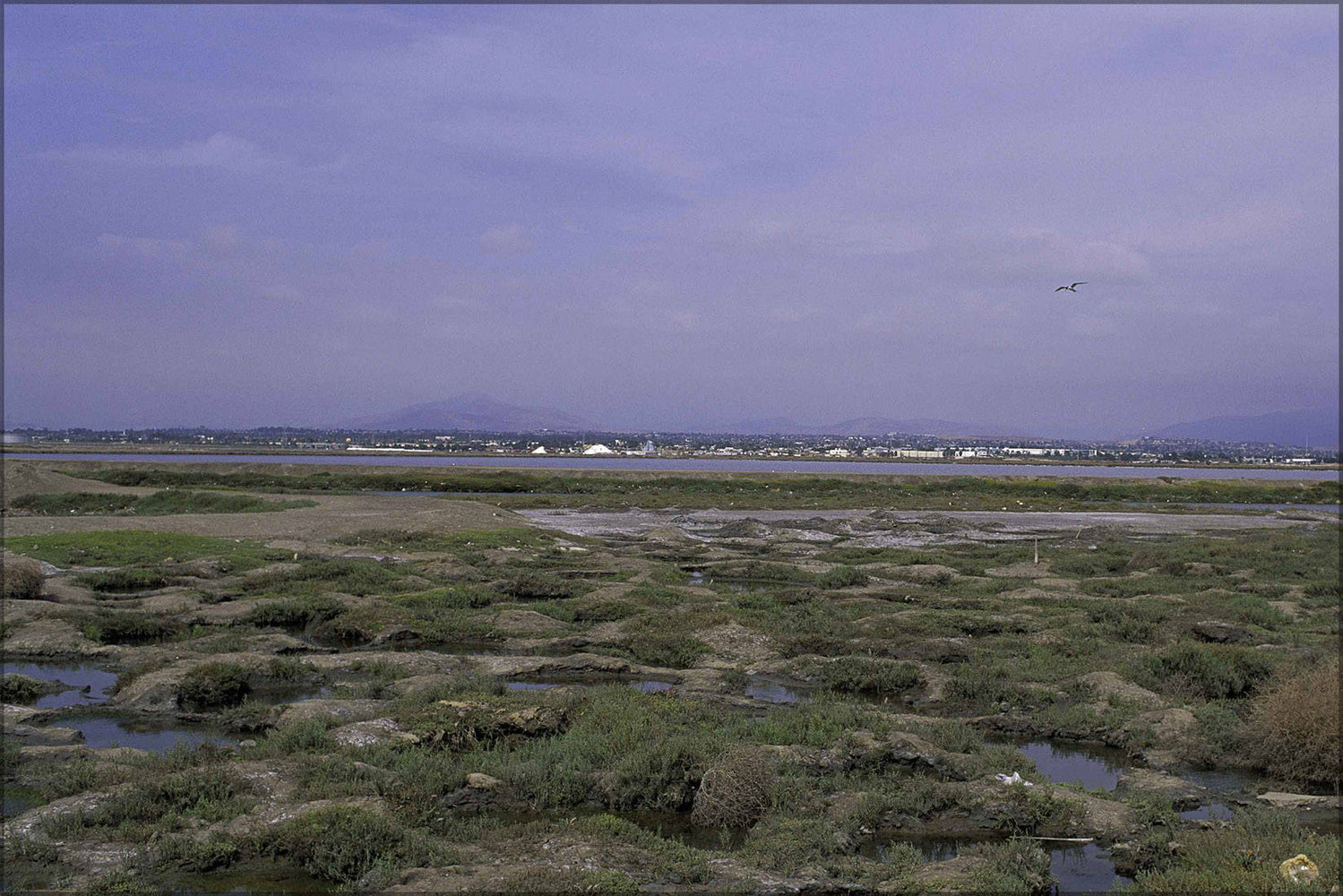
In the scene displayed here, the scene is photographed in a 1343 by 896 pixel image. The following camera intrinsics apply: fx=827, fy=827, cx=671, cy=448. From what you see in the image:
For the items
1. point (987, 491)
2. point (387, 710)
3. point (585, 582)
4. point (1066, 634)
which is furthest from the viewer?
point (987, 491)

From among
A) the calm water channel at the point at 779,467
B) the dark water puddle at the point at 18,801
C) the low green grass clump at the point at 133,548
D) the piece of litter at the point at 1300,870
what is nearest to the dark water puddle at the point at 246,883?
the dark water puddle at the point at 18,801

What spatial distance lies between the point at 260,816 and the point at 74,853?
1839 millimetres

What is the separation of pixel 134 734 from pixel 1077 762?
16.0 m

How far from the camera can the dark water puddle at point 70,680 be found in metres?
15.6

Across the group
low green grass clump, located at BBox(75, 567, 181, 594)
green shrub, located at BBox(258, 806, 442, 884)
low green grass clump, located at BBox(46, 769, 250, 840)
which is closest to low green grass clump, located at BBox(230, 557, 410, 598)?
low green grass clump, located at BBox(75, 567, 181, 594)

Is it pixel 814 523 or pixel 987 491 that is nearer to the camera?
pixel 814 523

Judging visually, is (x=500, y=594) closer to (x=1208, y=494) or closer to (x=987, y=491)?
(x=987, y=491)

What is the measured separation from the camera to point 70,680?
1728 centimetres

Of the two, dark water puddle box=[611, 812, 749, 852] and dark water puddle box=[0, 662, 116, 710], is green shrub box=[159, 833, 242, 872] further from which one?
dark water puddle box=[0, 662, 116, 710]

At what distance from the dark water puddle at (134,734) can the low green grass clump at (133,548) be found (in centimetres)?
1502

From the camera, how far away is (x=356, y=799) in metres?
10.4

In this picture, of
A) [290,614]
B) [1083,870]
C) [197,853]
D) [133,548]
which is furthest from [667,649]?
[133,548]

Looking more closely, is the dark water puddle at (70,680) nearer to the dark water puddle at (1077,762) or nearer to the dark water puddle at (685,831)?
the dark water puddle at (685,831)

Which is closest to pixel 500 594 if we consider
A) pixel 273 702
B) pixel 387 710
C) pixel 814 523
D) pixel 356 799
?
pixel 273 702
